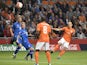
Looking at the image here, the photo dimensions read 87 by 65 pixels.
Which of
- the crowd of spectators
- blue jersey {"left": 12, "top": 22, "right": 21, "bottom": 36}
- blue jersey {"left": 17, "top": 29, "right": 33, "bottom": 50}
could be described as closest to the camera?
blue jersey {"left": 17, "top": 29, "right": 33, "bottom": 50}

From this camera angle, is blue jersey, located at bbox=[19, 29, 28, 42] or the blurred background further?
the blurred background

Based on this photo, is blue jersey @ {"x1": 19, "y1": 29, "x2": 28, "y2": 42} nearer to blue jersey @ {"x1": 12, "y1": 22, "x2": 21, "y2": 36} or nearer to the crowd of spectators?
blue jersey @ {"x1": 12, "y1": 22, "x2": 21, "y2": 36}

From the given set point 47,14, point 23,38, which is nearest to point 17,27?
point 23,38

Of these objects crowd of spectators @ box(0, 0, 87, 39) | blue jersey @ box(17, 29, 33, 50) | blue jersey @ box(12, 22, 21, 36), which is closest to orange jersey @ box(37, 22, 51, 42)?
blue jersey @ box(17, 29, 33, 50)

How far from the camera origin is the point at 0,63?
63.3ft

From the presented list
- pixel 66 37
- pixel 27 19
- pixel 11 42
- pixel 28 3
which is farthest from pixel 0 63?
pixel 28 3

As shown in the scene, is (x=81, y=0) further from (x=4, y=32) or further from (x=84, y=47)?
(x=4, y=32)

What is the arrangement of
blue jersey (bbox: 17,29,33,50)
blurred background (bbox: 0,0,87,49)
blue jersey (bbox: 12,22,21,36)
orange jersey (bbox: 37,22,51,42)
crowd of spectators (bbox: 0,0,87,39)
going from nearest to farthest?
orange jersey (bbox: 37,22,51,42)
blue jersey (bbox: 17,29,33,50)
blue jersey (bbox: 12,22,21,36)
blurred background (bbox: 0,0,87,49)
crowd of spectators (bbox: 0,0,87,39)

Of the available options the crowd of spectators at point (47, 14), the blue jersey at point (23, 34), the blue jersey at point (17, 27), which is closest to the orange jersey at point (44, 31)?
the blue jersey at point (23, 34)

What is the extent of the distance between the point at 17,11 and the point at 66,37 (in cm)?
695

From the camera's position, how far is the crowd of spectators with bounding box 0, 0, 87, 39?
95.3 ft

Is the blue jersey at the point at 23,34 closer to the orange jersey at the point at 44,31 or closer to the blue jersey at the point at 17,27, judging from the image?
the blue jersey at the point at 17,27

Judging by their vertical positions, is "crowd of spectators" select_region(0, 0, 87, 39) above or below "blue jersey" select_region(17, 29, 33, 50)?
above

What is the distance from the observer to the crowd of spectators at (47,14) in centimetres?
2906
